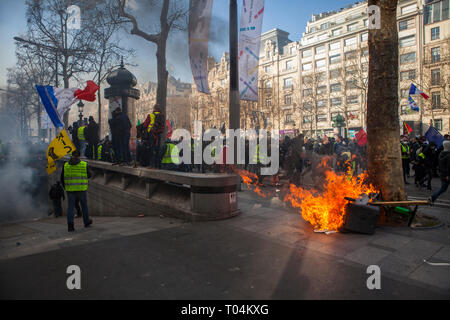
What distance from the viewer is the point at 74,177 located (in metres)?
6.72

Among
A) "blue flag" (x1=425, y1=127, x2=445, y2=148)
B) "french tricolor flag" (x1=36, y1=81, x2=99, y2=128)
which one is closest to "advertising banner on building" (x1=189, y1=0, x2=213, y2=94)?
"french tricolor flag" (x1=36, y1=81, x2=99, y2=128)

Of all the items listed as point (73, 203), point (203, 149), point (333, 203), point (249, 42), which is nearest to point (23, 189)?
point (203, 149)

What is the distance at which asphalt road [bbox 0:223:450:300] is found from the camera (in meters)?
3.21

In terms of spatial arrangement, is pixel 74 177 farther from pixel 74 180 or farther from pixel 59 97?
pixel 59 97

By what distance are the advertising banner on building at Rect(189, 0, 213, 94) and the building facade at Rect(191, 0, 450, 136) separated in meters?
23.2

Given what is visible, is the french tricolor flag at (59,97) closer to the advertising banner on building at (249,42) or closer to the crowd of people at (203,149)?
the crowd of people at (203,149)

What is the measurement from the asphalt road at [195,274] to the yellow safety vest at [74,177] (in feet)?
7.54

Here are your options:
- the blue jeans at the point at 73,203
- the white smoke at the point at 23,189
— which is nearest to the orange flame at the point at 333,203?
the blue jeans at the point at 73,203

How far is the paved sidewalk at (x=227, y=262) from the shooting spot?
3.28 meters

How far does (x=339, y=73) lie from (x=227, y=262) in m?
43.9

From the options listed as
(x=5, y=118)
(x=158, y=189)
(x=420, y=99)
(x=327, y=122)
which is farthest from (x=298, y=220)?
(x=5, y=118)

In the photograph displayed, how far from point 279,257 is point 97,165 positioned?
1004 centimetres

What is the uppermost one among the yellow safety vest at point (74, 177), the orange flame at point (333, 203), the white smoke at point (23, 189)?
the yellow safety vest at point (74, 177)

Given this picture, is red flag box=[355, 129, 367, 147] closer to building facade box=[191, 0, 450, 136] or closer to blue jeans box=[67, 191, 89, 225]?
blue jeans box=[67, 191, 89, 225]
